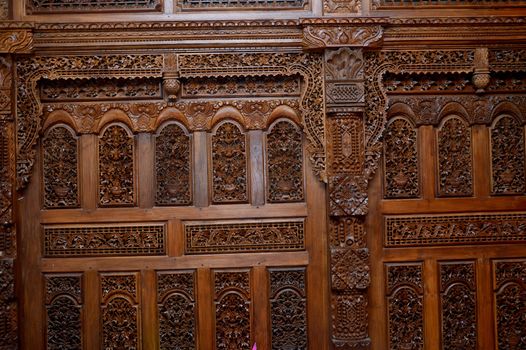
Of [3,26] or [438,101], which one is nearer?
[3,26]

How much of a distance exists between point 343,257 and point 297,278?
39 centimetres

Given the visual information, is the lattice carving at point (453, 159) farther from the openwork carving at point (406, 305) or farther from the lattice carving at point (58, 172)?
the lattice carving at point (58, 172)

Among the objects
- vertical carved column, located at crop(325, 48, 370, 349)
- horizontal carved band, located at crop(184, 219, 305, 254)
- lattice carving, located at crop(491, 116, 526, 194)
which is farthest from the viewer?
lattice carving, located at crop(491, 116, 526, 194)

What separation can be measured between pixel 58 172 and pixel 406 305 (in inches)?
109

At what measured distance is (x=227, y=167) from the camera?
4.25 metres

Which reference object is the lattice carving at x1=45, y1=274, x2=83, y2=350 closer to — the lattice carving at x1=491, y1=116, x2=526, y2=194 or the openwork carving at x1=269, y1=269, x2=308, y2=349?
the openwork carving at x1=269, y1=269, x2=308, y2=349

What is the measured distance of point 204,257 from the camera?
420cm

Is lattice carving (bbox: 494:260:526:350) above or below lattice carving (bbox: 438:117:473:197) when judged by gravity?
below

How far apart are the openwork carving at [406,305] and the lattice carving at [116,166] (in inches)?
80.3

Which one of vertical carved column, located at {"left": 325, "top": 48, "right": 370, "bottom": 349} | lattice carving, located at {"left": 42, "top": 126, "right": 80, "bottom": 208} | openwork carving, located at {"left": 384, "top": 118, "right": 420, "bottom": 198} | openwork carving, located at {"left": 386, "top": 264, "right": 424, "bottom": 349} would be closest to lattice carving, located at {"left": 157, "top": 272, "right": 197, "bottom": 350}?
lattice carving, located at {"left": 42, "top": 126, "right": 80, "bottom": 208}

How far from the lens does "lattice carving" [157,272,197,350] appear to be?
13.7 ft

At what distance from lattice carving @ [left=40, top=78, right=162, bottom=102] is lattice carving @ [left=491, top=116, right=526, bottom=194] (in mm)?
2568

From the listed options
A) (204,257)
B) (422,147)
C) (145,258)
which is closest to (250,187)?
(204,257)

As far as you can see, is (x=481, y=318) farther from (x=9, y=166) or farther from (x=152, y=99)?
(x=9, y=166)
